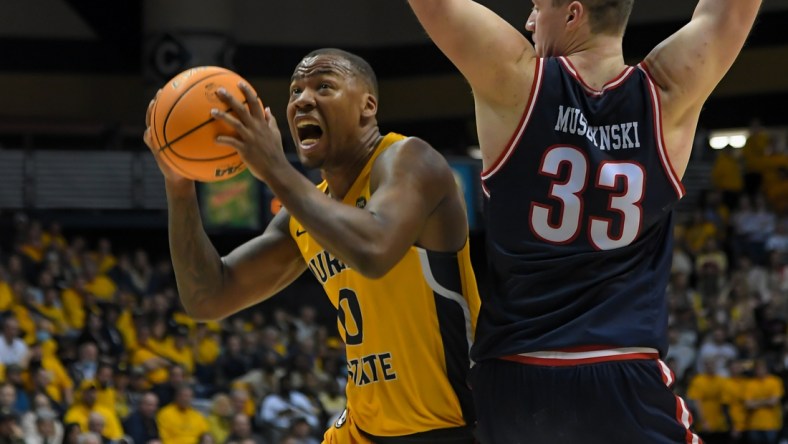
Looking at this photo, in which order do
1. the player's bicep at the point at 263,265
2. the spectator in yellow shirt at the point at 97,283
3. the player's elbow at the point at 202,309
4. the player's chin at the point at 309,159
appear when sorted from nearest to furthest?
the player's chin at the point at 309,159 < the player's elbow at the point at 202,309 < the player's bicep at the point at 263,265 < the spectator in yellow shirt at the point at 97,283

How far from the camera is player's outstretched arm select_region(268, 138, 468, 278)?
11.3 feet

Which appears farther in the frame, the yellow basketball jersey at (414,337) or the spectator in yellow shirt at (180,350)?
the spectator in yellow shirt at (180,350)

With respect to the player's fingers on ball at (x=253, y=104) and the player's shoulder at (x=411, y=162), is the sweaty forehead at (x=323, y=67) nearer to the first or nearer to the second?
the player's shoulder at (x=411, y=162)

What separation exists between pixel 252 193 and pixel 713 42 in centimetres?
1645

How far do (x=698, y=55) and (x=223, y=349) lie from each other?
13.1 m

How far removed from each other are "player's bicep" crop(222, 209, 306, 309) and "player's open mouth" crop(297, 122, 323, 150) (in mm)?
494

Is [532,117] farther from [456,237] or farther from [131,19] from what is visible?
[131,19]

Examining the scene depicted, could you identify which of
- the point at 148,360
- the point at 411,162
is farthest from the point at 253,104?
the point at 148,360

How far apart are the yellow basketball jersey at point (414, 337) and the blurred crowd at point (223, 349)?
814cm

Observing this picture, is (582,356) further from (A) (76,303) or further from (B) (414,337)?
(A) (76,303)

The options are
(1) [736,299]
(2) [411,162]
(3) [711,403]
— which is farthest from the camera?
(1) [736,299]

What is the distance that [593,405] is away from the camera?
344 cm

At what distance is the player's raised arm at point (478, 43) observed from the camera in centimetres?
338

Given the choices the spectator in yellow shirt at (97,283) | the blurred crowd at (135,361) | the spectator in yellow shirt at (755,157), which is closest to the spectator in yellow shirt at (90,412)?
the blurred crowd at (135,361)
